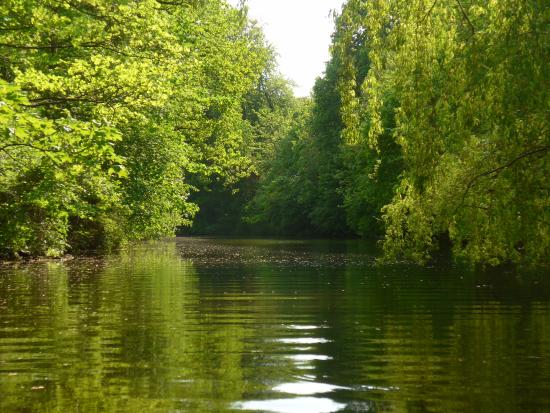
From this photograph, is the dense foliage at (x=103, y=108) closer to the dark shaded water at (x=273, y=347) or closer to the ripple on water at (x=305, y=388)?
the dark shaded water at (x=273, y=347)

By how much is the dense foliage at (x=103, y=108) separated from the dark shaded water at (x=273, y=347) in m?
3.04

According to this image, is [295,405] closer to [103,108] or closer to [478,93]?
[478,93]

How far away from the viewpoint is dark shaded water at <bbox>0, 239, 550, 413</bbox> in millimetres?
7336

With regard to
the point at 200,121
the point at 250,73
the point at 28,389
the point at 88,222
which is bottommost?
the point at 28,389

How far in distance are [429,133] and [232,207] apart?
261ft

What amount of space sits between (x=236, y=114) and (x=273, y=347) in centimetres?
3415

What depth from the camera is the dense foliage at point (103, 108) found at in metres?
17.5

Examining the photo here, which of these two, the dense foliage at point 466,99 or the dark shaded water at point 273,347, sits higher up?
the dense foliage at point 466,99

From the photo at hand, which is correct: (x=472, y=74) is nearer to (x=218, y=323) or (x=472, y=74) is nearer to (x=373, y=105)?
(x=373, y=105)

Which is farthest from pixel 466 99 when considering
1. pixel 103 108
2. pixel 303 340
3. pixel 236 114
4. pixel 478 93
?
pixel 236 114

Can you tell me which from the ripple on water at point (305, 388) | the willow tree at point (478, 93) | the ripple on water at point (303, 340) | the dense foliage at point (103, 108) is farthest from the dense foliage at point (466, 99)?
the ripple on water at point (305, 388)

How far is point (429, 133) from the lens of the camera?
45.1 ft

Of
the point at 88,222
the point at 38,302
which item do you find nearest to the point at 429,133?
the point at 38,302

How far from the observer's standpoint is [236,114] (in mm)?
43969
